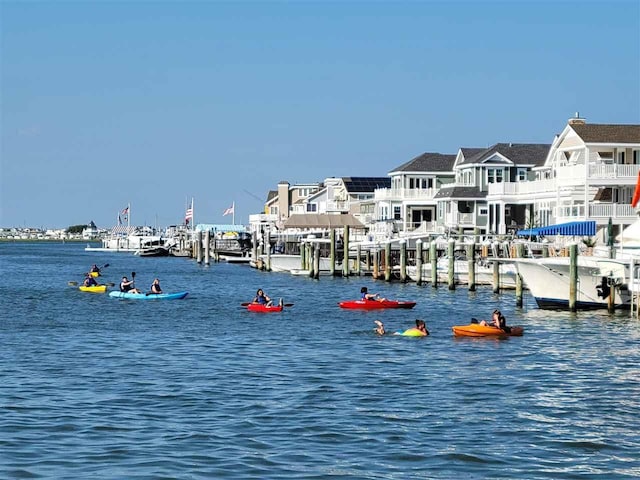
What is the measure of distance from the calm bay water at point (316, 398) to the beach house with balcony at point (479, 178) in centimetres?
4275

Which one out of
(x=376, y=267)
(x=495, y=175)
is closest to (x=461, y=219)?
(x=495, y=175)

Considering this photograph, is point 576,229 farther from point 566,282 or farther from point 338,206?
point 338,206

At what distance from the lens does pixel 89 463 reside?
23.5 metres

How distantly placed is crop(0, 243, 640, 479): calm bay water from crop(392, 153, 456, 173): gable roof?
57.7 m

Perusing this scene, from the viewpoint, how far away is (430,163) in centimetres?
11450

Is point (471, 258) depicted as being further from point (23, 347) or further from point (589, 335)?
point (23, 347)

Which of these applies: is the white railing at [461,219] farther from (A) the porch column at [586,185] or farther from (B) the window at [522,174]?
(A) the porch column at [586,185]

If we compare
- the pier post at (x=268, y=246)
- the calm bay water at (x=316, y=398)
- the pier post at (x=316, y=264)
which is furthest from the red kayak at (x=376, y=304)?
the pier post at (x=268, y=246)

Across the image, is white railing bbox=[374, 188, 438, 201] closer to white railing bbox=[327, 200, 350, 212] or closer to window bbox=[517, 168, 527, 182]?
window bbox=[517, 168, 527, 182]

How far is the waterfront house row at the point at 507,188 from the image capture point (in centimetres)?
7262

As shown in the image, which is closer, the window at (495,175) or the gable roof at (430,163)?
the window at (495,175)

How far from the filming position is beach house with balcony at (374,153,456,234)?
11031 centimetres

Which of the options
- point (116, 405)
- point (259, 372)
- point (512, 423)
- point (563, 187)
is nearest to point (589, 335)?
point (259, 372)

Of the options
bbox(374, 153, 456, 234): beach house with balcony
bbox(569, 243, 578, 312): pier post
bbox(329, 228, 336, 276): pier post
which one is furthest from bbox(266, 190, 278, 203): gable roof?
bbox(569, 243, 578, 312): pier post
